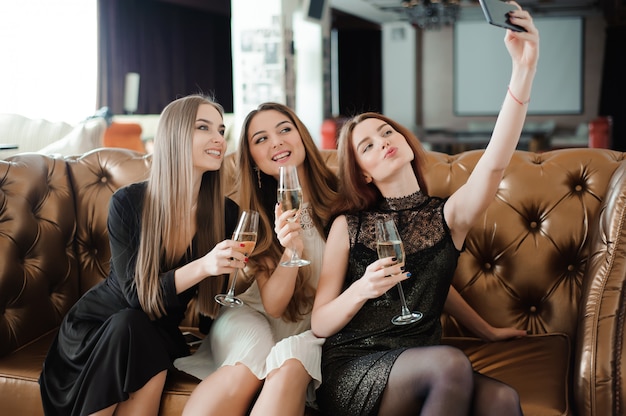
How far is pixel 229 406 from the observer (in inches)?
66.5

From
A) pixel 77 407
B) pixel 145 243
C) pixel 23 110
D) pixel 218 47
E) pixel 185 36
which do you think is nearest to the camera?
pixel 77 407

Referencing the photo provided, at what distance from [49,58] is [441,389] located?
629 cm

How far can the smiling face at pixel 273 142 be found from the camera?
7.14 ft

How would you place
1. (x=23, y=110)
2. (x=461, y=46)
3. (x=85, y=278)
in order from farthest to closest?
1. (x=461, y=46)
2. (x=23, y=110)
3. (x=85, y=278)

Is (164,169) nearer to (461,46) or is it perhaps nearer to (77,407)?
(77,407)

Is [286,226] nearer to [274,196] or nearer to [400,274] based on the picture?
[400,274]

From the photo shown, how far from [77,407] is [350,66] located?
12.6 meters

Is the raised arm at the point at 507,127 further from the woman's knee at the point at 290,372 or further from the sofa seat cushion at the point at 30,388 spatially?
the sofa seat cushion at the point at 30,388

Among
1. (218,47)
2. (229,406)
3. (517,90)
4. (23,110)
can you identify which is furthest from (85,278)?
(218,47)

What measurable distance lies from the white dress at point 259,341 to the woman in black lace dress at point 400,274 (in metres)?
0.06

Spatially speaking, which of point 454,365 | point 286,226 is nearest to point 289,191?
point 286,226

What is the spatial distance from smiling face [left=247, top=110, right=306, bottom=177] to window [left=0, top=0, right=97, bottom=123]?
435cm

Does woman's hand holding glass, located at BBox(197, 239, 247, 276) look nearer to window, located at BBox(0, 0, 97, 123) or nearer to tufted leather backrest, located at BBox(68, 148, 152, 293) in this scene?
tufted leather backrest, located at BBox(68, 148, 152, 293)

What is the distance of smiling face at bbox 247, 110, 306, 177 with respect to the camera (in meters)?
2.18
